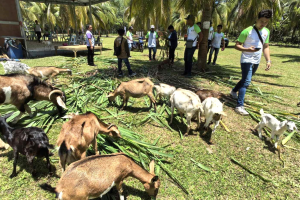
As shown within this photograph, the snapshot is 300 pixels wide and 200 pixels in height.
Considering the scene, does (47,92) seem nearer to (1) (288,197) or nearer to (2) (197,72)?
(1) (288,197)

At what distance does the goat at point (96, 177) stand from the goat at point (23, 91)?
209 centimetres

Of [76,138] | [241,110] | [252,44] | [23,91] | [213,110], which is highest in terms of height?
[252,44]

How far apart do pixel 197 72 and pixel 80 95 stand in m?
6.08

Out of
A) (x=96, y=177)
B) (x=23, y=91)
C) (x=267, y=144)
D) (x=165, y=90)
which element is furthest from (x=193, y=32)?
(x=96, y=177)

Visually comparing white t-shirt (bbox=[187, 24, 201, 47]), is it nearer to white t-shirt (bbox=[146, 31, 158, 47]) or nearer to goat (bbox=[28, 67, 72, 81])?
white t-shirt (bbox=[146, 31, 158, 47])

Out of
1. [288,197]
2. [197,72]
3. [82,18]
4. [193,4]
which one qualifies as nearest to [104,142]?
[288,197]

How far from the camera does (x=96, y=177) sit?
7.09ft

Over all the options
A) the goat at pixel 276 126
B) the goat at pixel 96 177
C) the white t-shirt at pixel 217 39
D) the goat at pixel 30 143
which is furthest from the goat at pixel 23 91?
the white t-shirt at pixel 217 39

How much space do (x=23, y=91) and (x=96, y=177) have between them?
9.87 feet

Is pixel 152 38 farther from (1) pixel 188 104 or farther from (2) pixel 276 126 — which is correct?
(2) pixel 276 126

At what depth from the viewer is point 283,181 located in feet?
9.97

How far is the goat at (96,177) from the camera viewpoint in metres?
2.00

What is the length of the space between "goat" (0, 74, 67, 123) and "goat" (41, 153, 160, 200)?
2.09 meters

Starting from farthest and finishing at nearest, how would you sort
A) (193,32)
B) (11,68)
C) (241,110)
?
(193,32) → (11,68) → (241,110)
